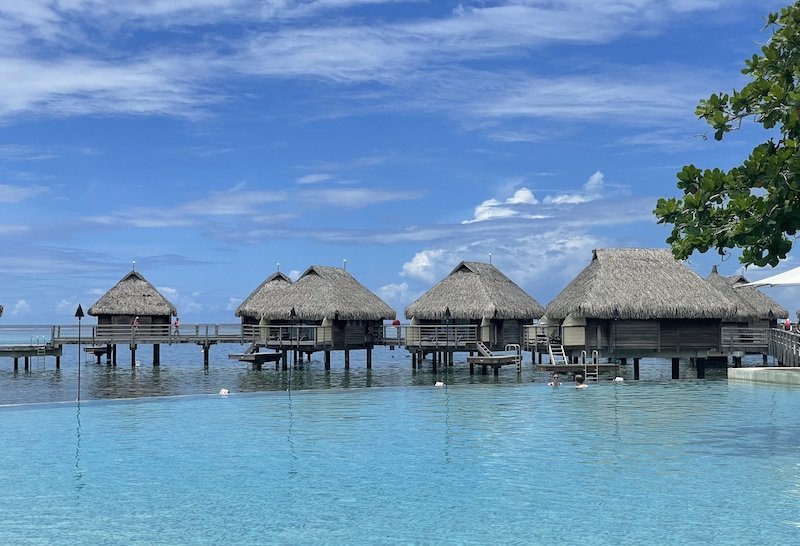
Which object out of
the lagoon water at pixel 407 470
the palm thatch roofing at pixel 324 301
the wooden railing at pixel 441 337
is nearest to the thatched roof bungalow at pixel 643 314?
the wooden railing at pixel 441 337

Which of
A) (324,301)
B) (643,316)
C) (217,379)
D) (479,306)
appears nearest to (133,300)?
(217,379)

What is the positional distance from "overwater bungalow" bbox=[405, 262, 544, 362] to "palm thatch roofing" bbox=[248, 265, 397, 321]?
2977mm

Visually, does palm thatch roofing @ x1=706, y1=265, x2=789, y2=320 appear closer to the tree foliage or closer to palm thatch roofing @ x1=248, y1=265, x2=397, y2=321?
palm thatch roofing @ x1=248, y1=265, x2=397, y2=321

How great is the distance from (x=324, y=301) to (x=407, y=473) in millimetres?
29129

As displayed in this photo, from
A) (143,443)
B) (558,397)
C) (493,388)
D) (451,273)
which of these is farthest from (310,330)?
(143,443)

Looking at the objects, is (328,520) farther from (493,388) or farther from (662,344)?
(662,344)

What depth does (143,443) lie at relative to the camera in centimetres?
2023

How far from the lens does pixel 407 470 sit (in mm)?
16734

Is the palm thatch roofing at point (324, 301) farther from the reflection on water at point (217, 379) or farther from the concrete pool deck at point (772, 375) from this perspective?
the concrete pool deck at point (772, 375)

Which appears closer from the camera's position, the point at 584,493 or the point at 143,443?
the point at 584,493

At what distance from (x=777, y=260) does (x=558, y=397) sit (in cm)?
1431

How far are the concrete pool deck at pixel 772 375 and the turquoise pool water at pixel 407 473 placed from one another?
118 cm

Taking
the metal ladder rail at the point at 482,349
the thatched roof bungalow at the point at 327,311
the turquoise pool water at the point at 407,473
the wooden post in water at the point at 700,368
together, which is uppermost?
the thatched roof bungalow at the point at 327,311

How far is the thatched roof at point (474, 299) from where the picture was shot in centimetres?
4300
